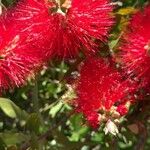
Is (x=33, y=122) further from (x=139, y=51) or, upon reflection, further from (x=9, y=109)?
(x=139, y=51)

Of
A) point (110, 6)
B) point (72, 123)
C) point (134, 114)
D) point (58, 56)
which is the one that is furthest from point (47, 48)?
point (72, 123)

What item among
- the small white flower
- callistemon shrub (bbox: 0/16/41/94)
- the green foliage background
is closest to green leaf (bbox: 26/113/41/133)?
the green foliage background

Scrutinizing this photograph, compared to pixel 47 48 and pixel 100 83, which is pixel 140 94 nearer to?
pixel 100 83

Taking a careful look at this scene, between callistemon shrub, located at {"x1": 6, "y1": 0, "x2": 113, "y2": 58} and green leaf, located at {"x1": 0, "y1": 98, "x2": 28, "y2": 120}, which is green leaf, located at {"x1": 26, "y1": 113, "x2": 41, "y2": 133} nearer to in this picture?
green leaf, located at {"x1": 0, "y1": 98, "x2": 28, "y2": 120}

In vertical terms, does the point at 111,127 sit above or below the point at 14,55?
below

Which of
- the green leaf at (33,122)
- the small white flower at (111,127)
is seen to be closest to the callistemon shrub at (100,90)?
the small white flower at (111,127)

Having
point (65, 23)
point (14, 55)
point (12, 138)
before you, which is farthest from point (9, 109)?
point (65, 23)

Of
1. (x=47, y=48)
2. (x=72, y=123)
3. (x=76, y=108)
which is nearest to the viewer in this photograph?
(x=47, y=48)

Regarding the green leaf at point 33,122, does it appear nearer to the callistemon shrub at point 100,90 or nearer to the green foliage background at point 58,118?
the green foliage background at point 58,118
